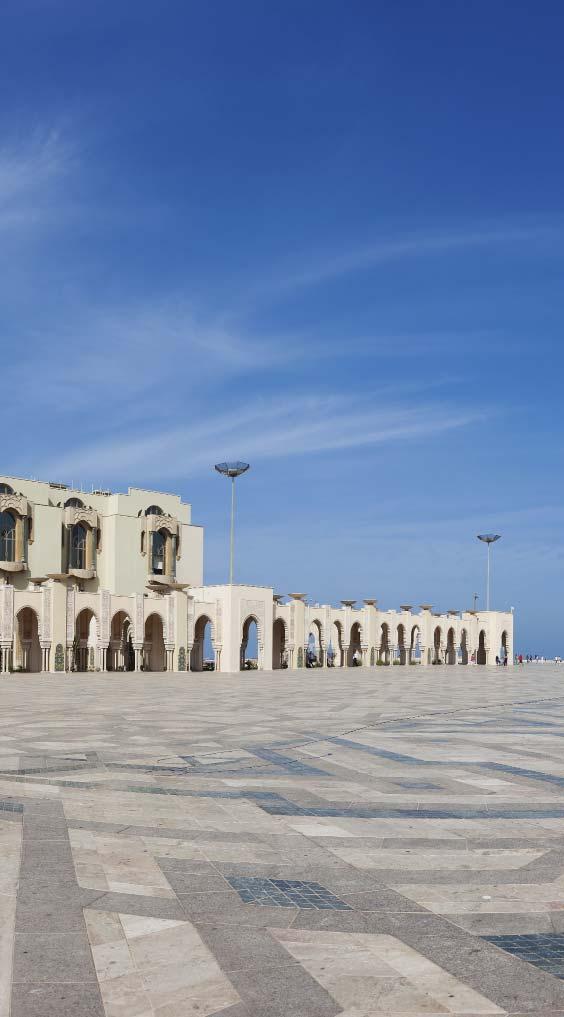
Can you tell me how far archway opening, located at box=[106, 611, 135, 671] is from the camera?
185ft

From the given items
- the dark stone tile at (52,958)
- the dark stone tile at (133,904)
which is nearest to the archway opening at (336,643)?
the dark stone tile at (133,904)

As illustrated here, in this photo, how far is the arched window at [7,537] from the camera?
5641 cm

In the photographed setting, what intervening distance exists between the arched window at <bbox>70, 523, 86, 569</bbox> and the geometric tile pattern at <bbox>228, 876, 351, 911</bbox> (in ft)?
188

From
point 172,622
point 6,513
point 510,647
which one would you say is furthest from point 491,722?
point 510,647

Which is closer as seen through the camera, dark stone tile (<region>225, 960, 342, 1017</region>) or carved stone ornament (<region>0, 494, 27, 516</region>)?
dark stone tile (<region>225, 960, 342, 1017</region>)

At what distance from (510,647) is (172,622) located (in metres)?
44.2

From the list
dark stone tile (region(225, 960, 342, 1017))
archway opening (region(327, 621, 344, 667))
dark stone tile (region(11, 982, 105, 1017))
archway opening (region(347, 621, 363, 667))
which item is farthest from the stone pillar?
dark stone tile (region(225, 960, 342, 1017))

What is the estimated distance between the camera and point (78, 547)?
6159 cm

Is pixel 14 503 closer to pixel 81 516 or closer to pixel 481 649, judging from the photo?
pixel 81 516

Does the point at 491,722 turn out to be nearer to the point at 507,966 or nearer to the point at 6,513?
the point at 507,966

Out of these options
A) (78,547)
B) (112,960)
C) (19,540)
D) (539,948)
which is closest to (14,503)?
(19,540)

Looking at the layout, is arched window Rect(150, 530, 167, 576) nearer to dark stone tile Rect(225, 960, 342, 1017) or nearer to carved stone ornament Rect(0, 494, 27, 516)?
carved stone ornament Rect(0, 494, 27, 516)

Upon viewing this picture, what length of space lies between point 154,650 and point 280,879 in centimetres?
5215

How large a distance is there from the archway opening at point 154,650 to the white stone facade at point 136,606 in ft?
0.39
